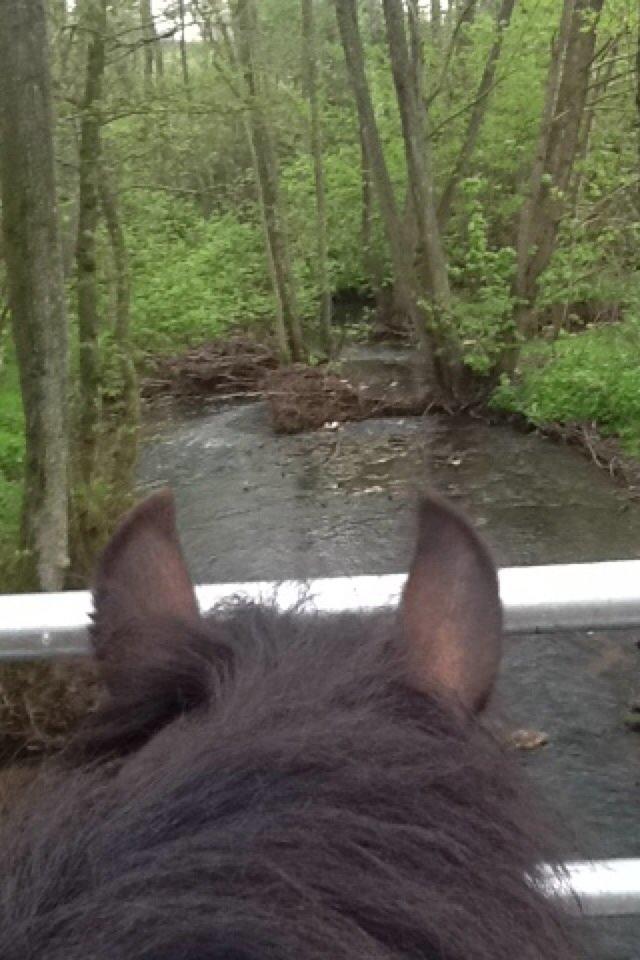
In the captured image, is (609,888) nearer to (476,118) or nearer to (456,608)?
(456,608)

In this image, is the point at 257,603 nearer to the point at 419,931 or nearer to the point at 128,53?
the point at 419,931

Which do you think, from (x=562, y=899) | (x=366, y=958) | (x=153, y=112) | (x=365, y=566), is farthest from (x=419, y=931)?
(x=365, y=566)

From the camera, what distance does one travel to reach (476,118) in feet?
45.6

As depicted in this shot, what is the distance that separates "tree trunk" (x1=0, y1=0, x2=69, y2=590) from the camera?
4477 millimetres

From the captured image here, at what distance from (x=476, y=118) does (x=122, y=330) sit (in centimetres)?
807

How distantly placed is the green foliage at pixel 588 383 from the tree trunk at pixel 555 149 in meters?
0.71

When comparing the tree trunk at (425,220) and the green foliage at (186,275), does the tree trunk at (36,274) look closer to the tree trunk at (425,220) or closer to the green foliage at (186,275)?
the green foliage at (186,275)

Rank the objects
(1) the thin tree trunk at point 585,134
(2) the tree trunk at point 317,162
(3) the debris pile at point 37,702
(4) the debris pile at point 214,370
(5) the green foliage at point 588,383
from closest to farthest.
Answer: (3) the debris pile at point 37,702, (5) the green foliage at point 588,383, (1) the thin tree trunk at point 585,134, (4) the debris pile at point 214,370, (2) the tree trunk at point 317,162

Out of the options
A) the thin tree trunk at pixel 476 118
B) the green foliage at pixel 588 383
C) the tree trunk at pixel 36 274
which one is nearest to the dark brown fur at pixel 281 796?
the tree trunk at pixel 36 274

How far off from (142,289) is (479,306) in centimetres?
383

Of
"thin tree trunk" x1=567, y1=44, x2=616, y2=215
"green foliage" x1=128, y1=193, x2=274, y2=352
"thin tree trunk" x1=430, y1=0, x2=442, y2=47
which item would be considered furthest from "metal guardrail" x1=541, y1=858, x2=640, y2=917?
"thin tree trunk" x1=430, y1=0, x2=442, y2=47

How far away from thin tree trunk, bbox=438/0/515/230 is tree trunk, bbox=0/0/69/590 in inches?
366

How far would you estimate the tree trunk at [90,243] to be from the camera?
21.2 ft

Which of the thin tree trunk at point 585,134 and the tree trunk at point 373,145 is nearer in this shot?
the thin tree trunk at point 585,134
